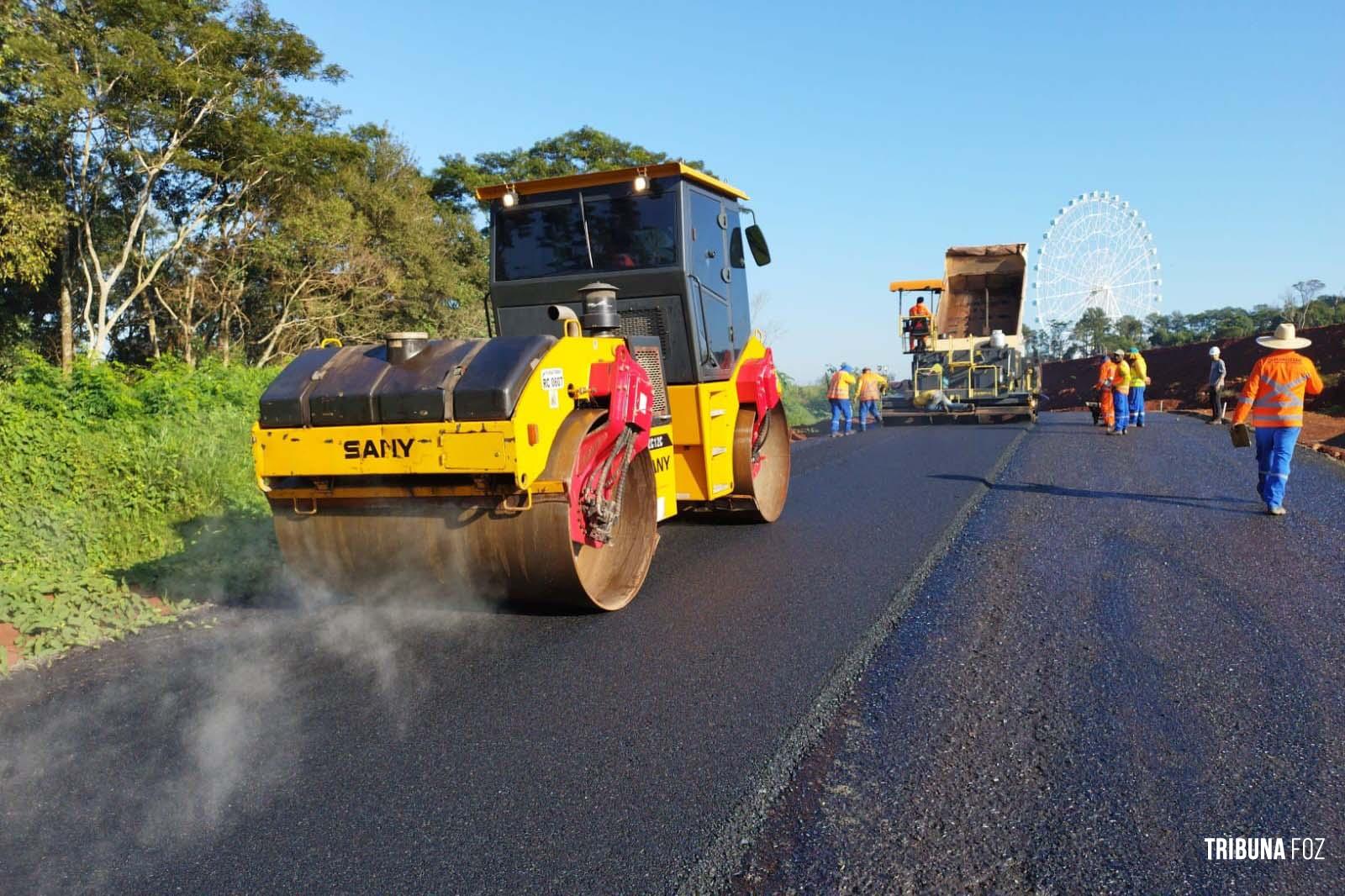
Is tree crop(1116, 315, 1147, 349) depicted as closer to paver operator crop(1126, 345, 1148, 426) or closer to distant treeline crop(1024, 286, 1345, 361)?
distant treeline crop(1024, 286, 1345, 361)

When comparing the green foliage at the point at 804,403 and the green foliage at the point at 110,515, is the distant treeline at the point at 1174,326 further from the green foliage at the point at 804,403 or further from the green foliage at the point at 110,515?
the green foliage at the point at 110,515

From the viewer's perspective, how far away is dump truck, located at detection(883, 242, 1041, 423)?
64.0 ft

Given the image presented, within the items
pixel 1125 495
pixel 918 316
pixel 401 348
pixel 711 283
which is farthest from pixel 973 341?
pixel 401 348

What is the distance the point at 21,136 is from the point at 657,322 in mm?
14275

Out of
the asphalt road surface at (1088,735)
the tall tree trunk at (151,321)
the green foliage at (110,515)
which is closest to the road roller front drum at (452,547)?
the green foliage at (110,515)

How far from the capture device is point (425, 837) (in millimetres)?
2646

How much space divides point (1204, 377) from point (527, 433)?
2954cm

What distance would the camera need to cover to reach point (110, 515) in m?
6.56

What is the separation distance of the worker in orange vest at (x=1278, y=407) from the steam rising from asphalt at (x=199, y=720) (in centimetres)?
577

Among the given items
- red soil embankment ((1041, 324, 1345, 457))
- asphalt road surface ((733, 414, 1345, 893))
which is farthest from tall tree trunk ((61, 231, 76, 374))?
red soil embankment ((1041, 324, 1345, 457))

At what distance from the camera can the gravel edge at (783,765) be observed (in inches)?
95.2

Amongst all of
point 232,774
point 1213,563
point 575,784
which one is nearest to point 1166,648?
point 1213,563

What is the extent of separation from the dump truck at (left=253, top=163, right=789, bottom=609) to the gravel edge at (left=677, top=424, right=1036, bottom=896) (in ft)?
4.19

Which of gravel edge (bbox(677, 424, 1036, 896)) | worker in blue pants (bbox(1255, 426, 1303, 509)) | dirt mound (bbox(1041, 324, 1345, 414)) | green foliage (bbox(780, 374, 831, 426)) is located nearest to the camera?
gravel edge (bbox(677, 424, 1036, 896))
